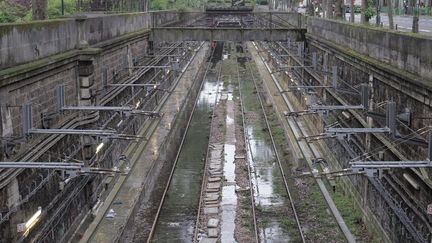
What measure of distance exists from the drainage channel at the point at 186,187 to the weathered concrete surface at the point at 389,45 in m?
8.09

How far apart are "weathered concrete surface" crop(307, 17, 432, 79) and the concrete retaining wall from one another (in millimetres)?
10158

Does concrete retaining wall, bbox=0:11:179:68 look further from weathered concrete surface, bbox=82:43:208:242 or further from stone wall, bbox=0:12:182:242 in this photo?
weathered concrete surface, bbox=82:43:208:242

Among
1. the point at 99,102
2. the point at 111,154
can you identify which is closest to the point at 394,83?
the point at 99,102

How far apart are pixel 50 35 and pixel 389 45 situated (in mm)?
10394

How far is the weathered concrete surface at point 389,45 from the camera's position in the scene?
16547mm

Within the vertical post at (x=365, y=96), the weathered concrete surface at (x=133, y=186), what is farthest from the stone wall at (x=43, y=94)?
the vertical post at (x=365, y=96)

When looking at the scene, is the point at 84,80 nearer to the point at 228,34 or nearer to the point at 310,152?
the point at 310,152

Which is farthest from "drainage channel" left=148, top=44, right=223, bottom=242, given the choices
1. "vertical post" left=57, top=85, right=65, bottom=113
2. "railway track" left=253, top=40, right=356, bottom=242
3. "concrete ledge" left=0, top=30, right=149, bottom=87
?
"concrete ledge" left=0, top=30, right=149, bottom=87

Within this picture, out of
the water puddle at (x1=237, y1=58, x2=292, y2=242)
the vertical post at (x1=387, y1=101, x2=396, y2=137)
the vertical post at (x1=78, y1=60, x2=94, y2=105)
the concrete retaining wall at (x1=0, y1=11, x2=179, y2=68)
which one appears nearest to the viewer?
the concrete retaining wall at (x1=0, y1=11, x2=179, y2=68)

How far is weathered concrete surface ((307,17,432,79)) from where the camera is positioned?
16.5 meters

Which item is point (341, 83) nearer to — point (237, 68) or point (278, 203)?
point (278, 203)

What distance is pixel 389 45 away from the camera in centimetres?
1997

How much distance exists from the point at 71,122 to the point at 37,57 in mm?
3268

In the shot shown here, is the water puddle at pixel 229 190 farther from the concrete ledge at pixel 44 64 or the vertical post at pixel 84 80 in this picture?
the concrete ledge at pixel 44 64
